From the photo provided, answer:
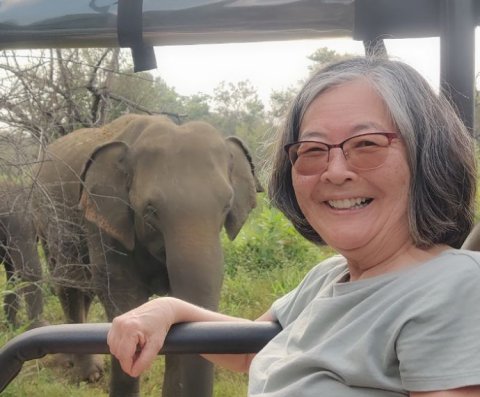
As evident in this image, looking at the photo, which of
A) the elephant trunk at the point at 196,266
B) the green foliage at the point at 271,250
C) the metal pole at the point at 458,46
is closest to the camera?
the metal pole at the point at 458,46

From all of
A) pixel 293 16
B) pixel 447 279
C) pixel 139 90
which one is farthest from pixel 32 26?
pixel 139 90

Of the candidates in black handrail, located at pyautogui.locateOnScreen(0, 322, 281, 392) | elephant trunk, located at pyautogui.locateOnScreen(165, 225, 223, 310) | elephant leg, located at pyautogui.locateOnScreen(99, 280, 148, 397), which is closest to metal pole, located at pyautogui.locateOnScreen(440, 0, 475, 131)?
black handrail, located at pyautogui.locateOnScreen(0, 322, 281, 392)

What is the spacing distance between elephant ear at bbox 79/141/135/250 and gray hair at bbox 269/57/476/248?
3330 millimetres

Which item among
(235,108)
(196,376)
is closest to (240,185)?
(196,376)

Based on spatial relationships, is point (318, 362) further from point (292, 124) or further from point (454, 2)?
point (454, 2)

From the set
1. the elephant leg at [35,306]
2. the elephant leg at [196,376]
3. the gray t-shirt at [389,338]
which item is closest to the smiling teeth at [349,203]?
the gray t-shirt at [389,338]

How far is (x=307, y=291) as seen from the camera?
1.45 meters

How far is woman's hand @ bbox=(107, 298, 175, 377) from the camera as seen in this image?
1328 millimetres

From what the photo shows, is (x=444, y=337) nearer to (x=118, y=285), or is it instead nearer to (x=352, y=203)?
Result: (x=352, y=203)

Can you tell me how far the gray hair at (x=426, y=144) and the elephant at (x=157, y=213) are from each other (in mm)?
2687

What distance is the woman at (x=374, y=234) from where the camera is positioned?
3.56 feet

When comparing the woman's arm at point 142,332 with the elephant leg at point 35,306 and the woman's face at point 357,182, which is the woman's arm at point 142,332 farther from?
the elephant leg at point 35,306

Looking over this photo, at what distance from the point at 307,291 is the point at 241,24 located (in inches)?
20.5

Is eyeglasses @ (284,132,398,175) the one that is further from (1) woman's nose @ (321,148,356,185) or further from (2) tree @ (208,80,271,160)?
(2) tree @ (208,80,271,160)
